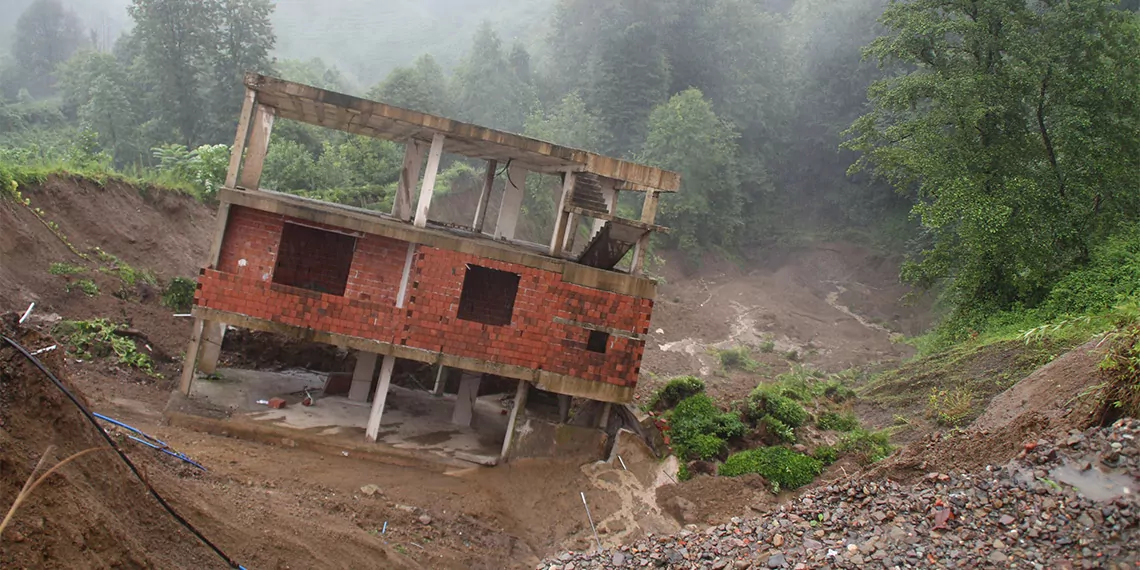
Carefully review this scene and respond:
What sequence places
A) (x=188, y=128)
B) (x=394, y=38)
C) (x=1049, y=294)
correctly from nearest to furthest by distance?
(x=1049, y=294) → (x=188, y=128) → (x=394, y=38)

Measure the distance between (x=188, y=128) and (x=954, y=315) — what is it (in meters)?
34.4

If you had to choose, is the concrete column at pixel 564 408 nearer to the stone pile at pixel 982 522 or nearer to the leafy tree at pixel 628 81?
the stone pile at pixel 982 522

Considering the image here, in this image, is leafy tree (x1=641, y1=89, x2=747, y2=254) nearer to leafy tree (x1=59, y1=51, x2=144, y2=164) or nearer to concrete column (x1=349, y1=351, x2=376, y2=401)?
concrete column (x1=349, y1=351, x2=376, y2=401)

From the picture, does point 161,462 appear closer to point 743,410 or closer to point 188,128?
point 743,410

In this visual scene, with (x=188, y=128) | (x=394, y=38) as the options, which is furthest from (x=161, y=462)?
(x=394, y=38)

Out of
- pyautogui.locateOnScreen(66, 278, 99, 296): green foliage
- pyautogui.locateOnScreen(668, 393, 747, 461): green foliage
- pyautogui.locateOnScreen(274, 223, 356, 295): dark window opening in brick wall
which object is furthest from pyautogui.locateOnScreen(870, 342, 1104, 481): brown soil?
pyautogui.locateOnScreen(66, 278, 99, 296): green foliage

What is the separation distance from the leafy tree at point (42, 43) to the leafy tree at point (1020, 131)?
63463 mm

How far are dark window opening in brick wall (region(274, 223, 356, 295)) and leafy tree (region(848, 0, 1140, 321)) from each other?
13.4 m

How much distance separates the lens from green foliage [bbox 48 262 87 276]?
16172 mm

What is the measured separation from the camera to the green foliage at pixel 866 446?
38.0 ft

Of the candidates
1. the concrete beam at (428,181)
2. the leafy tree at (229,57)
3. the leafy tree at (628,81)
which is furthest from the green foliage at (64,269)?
the leafy tree at (628,81)

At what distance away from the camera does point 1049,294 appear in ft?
53.1

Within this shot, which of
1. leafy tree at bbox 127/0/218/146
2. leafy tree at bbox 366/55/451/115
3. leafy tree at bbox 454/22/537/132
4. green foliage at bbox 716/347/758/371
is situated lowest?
green foliage at bbox 716/347/758/371

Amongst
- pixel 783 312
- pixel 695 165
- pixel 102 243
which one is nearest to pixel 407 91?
pixel 695 165
